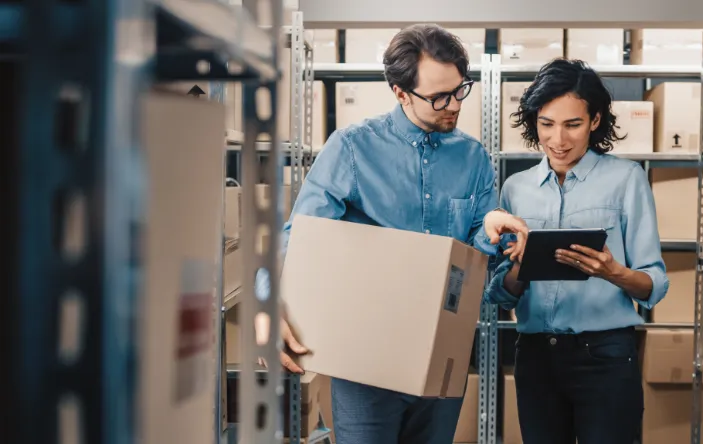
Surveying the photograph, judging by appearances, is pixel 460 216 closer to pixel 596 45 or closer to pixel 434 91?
pixel 434 91

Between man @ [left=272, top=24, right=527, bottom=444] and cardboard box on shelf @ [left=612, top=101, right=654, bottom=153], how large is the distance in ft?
6.66

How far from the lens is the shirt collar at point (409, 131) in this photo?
1.69 m

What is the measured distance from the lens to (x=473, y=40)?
3555 mm

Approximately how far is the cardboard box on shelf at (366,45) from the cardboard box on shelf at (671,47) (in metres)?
1.22

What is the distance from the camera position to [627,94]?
4.32 m

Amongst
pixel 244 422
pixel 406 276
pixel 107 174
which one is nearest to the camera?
pixel 107 174

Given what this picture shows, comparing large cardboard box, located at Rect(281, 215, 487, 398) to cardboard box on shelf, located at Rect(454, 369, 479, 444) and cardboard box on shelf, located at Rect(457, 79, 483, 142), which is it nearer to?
cardboard box on shelf, located at Rect(457, 79, 483, 142)

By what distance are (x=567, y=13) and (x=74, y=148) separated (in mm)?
3260

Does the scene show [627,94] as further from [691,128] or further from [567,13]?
[567,13]

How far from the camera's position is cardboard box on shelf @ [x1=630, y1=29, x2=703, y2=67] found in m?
3.53

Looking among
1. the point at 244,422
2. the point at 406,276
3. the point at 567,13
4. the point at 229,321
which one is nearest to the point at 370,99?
the point at 567,13

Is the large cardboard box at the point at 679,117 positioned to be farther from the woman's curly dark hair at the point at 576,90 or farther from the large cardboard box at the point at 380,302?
the large cardboard box at the point at 380,302

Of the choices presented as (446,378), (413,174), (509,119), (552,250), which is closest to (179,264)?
(446,378)

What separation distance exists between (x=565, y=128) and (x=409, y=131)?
593 millimetres
